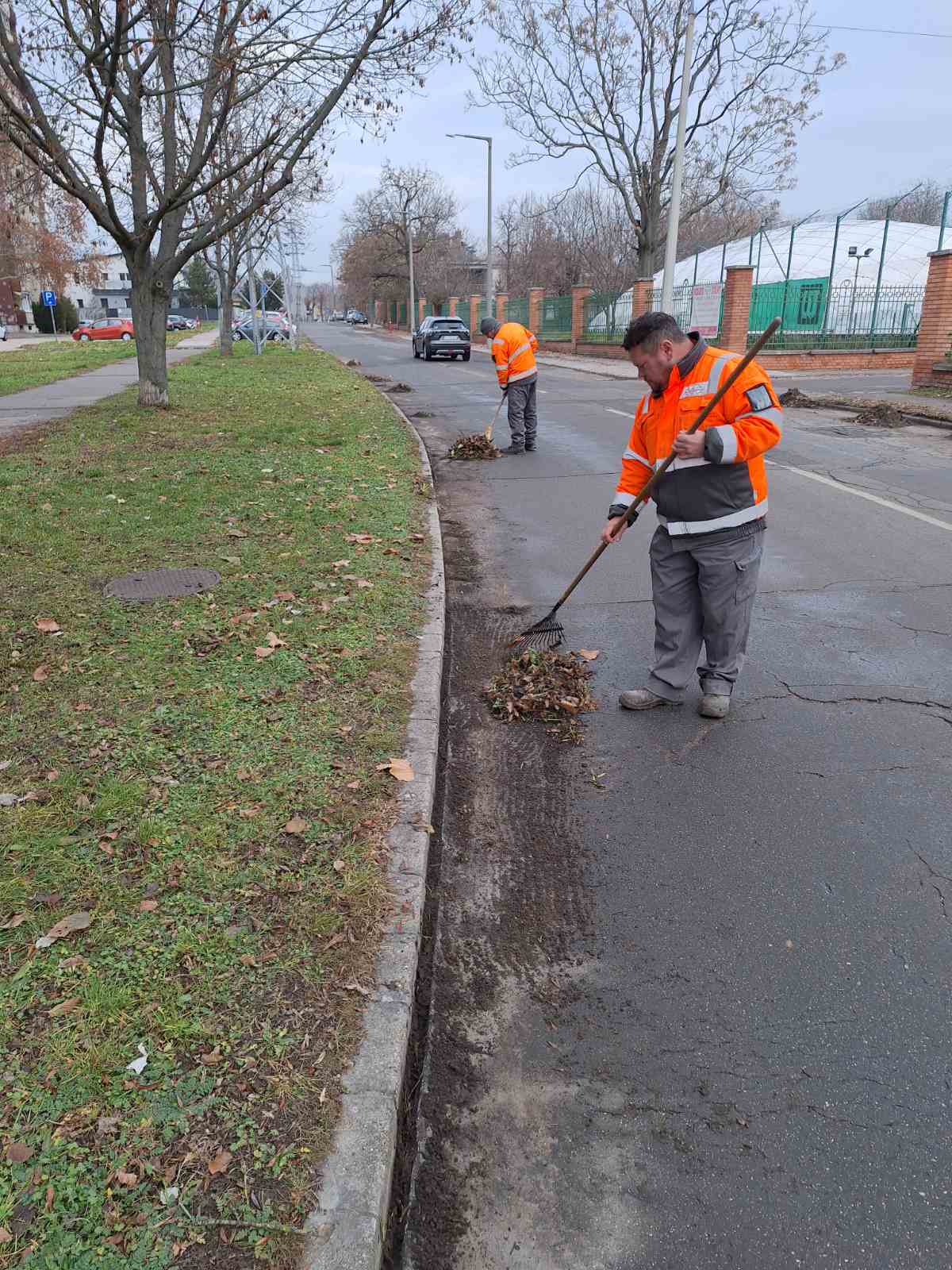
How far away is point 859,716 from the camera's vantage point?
430cm

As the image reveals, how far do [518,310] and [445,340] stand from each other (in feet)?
48.9

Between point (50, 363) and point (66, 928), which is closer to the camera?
point (66, 928)

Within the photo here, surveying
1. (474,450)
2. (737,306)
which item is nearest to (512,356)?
(474,450)

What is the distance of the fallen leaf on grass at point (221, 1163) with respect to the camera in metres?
1.95

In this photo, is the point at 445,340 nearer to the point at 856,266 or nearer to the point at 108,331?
the point at 856,266

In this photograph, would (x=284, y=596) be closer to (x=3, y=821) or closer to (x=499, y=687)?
(x=499, y=687)

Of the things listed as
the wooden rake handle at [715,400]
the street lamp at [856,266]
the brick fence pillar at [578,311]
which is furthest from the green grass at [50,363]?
the street lamp at [856,266]

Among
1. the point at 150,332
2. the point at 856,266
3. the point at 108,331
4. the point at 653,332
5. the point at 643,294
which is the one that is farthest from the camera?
the point at 108,331

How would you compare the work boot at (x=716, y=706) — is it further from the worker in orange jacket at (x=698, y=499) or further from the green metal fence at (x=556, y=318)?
the green metal fence at (x=556, y=318)

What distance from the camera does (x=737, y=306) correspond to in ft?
89.5

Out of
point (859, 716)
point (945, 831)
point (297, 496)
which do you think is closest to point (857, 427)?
point (297, 496)

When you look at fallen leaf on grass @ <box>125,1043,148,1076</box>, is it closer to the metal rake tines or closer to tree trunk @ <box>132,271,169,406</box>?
the metal rake tines

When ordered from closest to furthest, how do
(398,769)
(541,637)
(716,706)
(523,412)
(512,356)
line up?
(398,769)
(716,706)
(541,637)
(512,356)
(523,412)

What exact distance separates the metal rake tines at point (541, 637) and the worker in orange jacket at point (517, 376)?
6.70 metres
